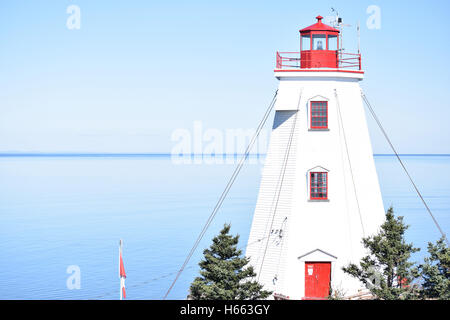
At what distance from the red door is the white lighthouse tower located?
40 millimetres

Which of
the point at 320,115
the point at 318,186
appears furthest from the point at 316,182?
the point at 320,115

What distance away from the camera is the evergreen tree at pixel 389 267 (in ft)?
68.6

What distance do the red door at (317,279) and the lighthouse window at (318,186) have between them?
106 inches

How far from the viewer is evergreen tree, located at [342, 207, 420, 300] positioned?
68.6 feet

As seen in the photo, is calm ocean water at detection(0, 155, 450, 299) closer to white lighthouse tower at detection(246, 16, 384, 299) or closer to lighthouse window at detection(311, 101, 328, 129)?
white lighthouse tower at detection(246, 16, 384, 299)

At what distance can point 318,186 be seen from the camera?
2433cm

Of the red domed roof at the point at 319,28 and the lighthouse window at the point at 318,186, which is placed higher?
the red domed roof at the point at 319,28

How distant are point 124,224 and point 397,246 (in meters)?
48.5

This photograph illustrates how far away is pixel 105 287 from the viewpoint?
1623 inches

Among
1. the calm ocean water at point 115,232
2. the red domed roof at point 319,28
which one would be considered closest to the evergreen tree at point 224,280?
the red domed roof at point 319,28

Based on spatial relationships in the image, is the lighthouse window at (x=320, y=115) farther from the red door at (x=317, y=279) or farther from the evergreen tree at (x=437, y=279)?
the evergreen tree at (x=437, y=279)

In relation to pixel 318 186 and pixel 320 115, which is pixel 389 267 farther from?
pixel 320 115

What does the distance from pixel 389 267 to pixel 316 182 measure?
4674 millimetres

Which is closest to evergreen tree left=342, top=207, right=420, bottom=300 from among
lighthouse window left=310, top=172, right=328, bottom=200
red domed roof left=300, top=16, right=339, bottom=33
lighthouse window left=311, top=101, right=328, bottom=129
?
lighthouse window left=310, top=172, right=328, bottom=200
